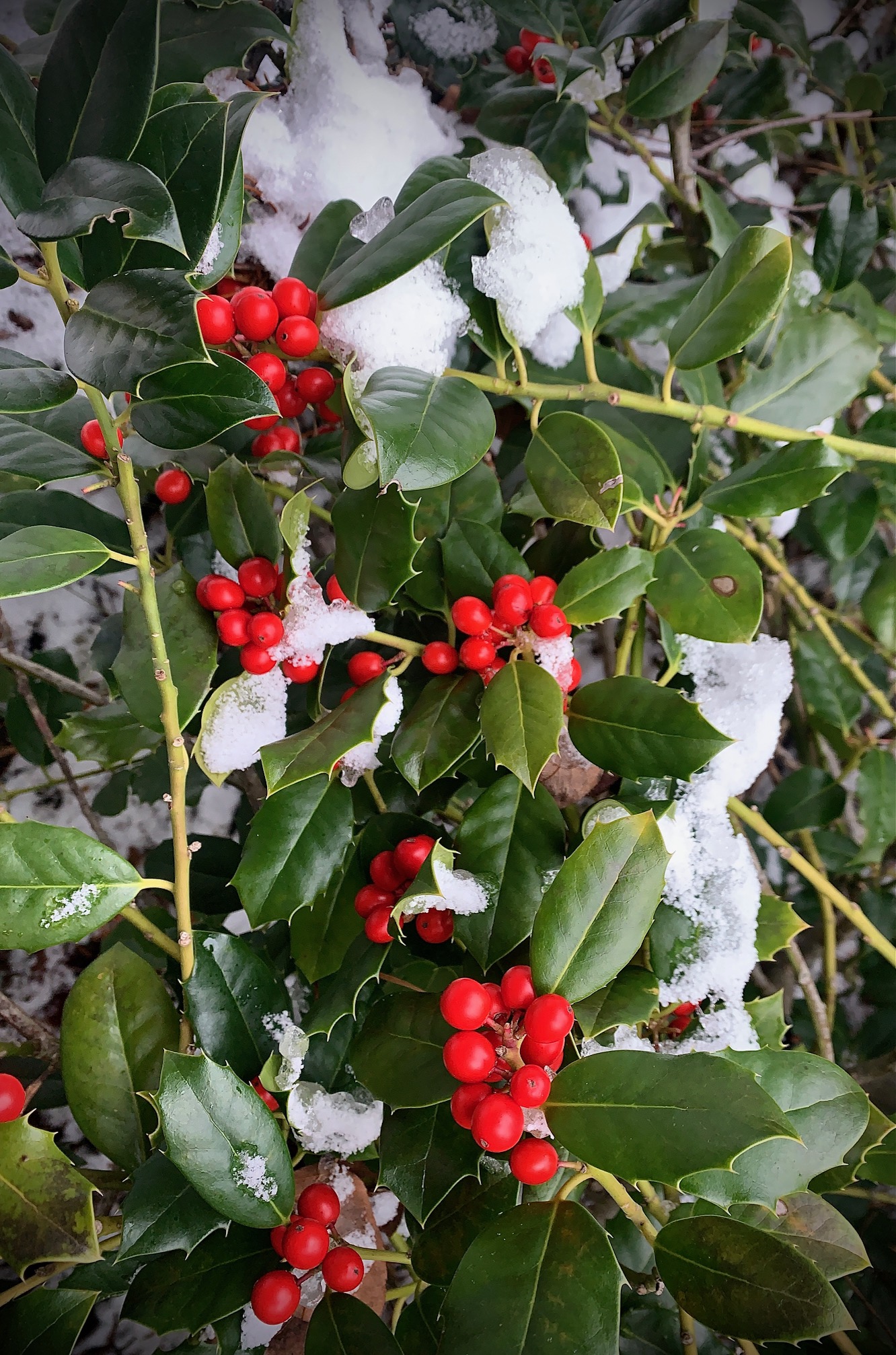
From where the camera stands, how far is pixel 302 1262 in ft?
1.82

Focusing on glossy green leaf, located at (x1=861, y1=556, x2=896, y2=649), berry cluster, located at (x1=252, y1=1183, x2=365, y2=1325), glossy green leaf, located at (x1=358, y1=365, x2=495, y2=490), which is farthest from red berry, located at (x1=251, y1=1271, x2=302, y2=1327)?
glossy green leaf, located at (x1=861, y1=556, x2=896, y2=649)

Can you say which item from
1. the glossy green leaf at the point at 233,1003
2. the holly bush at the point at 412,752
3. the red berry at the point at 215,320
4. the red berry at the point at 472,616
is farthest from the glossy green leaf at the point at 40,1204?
the red berry at the point at 215,320

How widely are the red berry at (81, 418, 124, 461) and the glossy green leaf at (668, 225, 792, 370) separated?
0.47m

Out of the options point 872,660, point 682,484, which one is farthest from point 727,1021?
point 872,660

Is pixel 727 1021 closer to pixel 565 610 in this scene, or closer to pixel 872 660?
pixel 565 610

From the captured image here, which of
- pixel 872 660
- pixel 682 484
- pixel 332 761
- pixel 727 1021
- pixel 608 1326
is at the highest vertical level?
pixel 332 761

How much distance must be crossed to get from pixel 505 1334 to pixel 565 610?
48cm

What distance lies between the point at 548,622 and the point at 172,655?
0.94 ft

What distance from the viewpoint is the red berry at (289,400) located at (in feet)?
2.17

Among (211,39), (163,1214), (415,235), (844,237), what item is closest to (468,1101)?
(163,1214)

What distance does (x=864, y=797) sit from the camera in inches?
39.8

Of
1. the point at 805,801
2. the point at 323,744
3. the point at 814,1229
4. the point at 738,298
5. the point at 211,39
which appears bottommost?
the point at 805,801

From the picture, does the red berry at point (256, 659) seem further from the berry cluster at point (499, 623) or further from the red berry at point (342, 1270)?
the red berry at point (342, 1270)

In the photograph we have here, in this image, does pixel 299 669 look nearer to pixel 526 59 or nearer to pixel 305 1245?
pixel 305 1245
